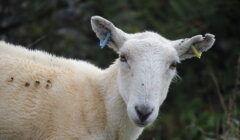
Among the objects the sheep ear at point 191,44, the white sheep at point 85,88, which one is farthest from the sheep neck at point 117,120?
the sheep ear at point 191,44

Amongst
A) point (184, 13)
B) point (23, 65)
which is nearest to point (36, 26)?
point (184, 13)

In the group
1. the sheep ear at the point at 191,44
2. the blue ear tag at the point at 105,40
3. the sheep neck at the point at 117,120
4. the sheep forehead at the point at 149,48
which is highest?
the blue ear tag at the point at 105,40

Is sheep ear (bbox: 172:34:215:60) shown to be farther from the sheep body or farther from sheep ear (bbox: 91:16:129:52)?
the sheep body

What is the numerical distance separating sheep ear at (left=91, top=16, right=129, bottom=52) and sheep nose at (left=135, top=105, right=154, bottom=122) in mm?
1315

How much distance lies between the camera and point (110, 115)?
854cm

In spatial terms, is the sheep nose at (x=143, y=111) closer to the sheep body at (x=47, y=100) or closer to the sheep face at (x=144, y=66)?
the sheep face at (x=144, y=66)

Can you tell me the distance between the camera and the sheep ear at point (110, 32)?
27.8 ft

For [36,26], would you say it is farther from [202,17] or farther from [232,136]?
[232,136]

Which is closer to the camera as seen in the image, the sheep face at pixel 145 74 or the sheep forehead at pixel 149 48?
the sheep face at pixel 145 74

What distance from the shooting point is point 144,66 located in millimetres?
7836

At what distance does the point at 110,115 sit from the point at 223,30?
369 inches

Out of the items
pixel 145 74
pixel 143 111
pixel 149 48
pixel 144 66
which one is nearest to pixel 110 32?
pixel 149 48

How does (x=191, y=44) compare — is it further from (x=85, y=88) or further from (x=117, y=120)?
(x=85, y=88)

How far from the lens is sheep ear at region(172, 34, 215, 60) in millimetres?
8508
